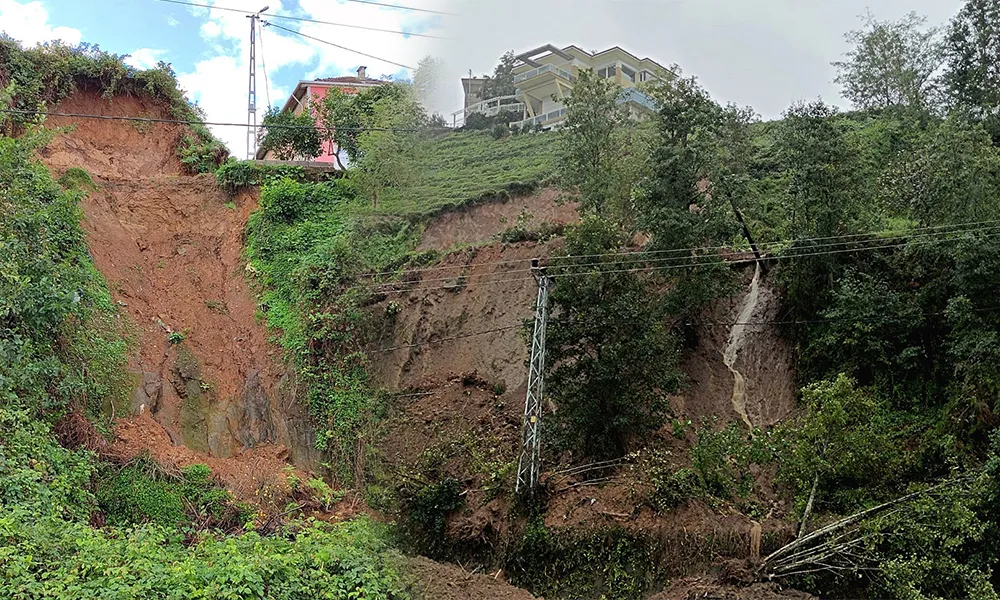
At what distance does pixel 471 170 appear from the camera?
101 feet

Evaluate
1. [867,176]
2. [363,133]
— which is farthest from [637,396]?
[363,133]

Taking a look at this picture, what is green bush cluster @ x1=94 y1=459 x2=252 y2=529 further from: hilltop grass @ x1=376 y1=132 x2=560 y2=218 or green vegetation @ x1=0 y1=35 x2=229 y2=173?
green vegetation @ x1=0 y1=35 x2=229 y2=173

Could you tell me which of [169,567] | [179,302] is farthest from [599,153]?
[169,567]

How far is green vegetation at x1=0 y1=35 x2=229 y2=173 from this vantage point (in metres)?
21.7

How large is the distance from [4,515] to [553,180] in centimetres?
2033

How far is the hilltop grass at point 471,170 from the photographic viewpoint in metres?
25.1

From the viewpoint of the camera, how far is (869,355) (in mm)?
16062

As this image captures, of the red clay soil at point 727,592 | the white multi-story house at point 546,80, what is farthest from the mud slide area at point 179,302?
the white multi-story house at point 546,80

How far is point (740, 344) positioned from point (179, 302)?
12.9 m

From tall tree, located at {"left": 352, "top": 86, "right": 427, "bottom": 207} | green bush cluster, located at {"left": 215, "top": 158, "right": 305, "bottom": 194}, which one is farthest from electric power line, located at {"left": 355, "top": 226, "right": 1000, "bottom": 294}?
green bush cluster, located at {"left": 215, "top": 158, "right": 305, "bottom": 194}

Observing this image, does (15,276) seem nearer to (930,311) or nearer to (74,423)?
(74,423)

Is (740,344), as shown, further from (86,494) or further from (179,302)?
(86,494)

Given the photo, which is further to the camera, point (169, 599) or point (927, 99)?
point (927, 99)

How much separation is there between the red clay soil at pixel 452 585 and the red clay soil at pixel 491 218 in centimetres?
1227
